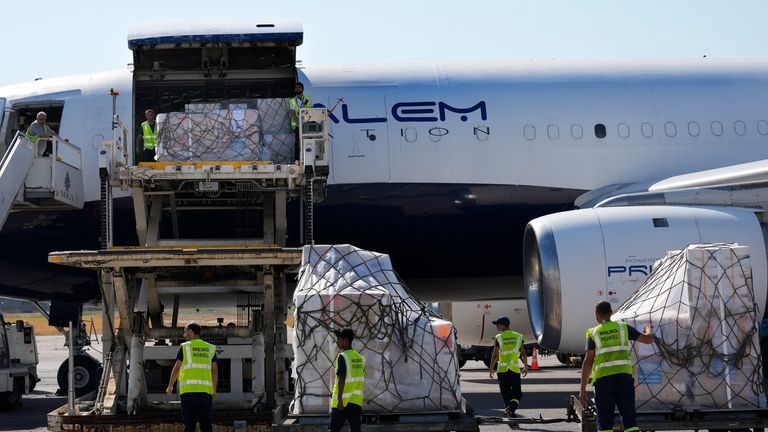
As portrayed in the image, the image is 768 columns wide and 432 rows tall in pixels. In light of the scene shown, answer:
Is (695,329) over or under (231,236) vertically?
under

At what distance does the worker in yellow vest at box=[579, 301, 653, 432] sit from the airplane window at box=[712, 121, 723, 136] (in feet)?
25.2

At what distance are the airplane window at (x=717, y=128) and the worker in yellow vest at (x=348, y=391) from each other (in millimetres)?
8818

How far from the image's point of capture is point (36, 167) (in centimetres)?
1354

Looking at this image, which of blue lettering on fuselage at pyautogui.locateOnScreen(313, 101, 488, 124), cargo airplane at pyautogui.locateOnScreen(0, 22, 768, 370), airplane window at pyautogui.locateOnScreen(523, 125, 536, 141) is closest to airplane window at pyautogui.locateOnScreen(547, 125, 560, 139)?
cargo airplane at pyautogui.locateOnScreen(0, 22, 768, 370)

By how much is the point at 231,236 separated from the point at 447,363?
5.46 metres

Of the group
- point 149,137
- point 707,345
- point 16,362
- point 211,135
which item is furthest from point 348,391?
point 16,362

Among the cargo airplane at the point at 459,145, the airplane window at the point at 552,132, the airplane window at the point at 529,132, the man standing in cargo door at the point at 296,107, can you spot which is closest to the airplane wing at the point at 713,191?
the cargo airplane at the point at 459,145

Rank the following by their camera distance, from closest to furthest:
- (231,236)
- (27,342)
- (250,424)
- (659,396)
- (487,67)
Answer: (659,396), (250,424), (231,236), (487,67), (27,342)

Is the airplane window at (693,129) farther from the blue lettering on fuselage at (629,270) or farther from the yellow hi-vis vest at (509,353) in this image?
the yellow hi-vis vest at (509,353)

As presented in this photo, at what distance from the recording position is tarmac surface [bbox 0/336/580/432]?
44.7 ft

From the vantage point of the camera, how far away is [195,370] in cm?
1000

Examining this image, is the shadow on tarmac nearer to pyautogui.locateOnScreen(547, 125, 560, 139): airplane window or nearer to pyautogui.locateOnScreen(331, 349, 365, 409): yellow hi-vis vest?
pyautogui.locateOnScreen(331, 349, 365, 409): yellow hi-vis vest

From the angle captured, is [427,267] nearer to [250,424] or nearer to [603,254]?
[603,254]

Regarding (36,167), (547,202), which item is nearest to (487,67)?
(547,202)
